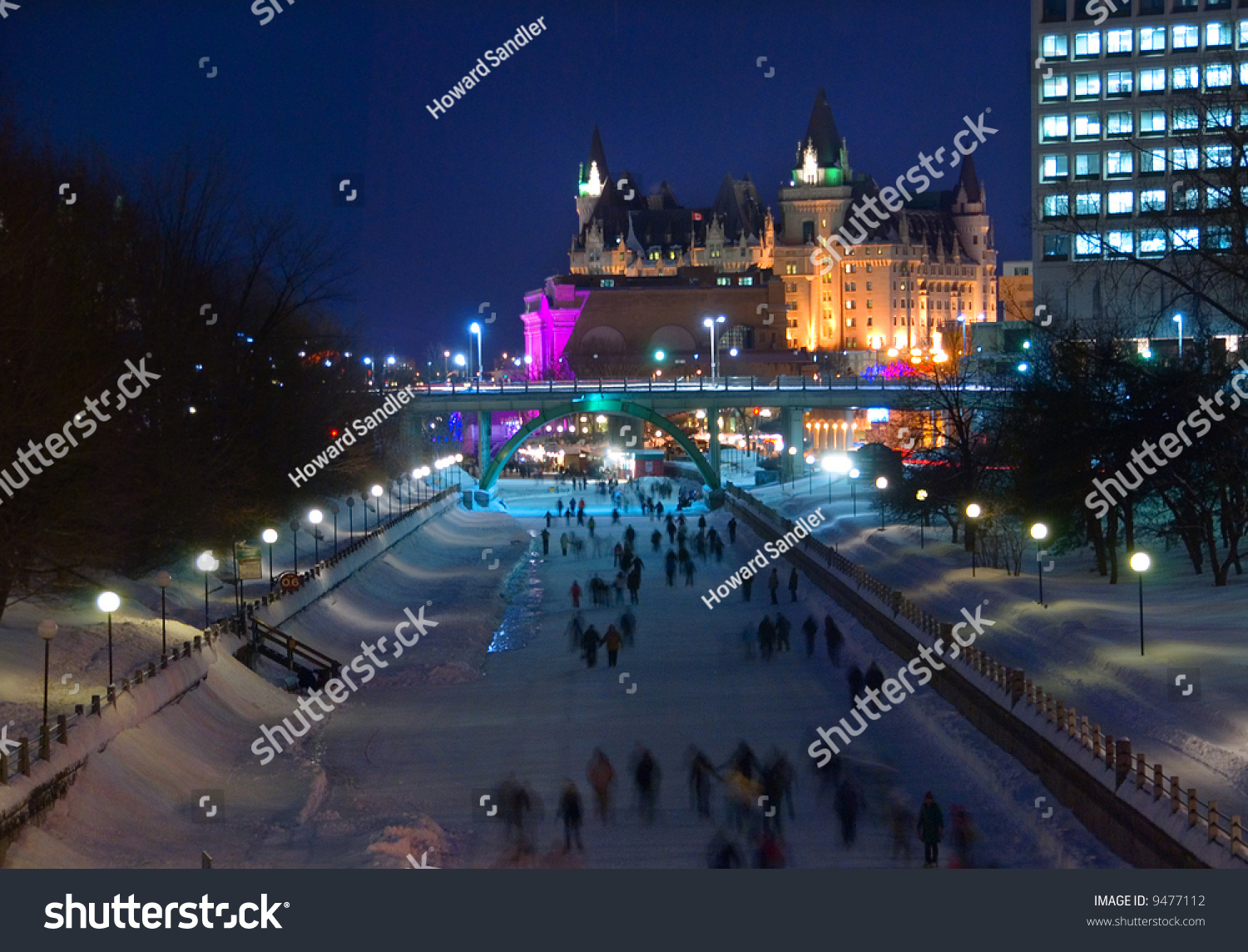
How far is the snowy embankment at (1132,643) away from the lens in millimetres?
13289

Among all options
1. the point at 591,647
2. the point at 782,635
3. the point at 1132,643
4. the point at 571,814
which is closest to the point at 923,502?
the point at 782,635

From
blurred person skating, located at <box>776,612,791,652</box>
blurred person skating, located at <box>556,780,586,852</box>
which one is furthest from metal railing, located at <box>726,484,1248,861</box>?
blurred person skating, located at <box>556,780,586,852</box>

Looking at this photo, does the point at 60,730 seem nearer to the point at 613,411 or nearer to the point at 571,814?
the point at 571,814

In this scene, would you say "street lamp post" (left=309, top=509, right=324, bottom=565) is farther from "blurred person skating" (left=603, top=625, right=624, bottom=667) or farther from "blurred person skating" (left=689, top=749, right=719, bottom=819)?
"blurred person skating" (left=689, top=749, right=719, bottom=819)

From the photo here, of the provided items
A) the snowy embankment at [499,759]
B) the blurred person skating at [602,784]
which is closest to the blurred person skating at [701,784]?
the snowy embankment at [499,759]

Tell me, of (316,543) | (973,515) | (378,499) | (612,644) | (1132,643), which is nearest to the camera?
(1132,643)

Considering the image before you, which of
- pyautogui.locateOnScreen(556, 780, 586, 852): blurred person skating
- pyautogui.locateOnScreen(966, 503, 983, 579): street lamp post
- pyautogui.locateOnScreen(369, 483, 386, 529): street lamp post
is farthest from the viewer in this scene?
pyautogui.locateOnScreen(369, 483, 386, 529): street lamp post

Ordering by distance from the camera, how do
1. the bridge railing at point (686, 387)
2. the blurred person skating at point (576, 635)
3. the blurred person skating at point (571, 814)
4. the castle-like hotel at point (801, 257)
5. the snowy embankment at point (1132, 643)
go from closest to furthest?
the snowy embankment at point (1132, 643), the blurred person skating at point (571, 814), the blurred person skating at point (576, 635), the bridge railing at point (686, 387), the castle-like hotel at point (801, 257)

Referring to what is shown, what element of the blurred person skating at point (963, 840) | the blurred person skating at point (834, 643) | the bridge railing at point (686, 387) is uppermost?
the bridge railing at point (686, 387)

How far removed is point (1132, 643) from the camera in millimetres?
17703

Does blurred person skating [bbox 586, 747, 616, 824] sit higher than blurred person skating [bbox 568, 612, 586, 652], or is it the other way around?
blurred person skating [bbox 568, 612, 586, 652]

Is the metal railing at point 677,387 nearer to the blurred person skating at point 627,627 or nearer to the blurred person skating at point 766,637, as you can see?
the blurred person skating at point 627,627

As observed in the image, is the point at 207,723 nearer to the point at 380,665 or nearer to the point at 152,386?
the point at 380,665

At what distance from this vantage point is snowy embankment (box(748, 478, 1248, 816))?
13.3m
